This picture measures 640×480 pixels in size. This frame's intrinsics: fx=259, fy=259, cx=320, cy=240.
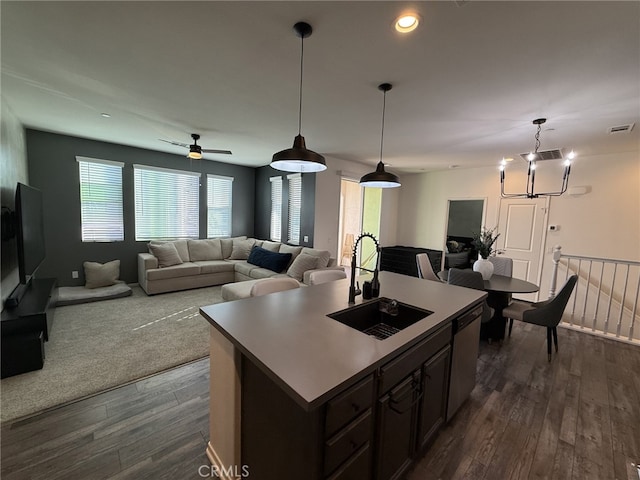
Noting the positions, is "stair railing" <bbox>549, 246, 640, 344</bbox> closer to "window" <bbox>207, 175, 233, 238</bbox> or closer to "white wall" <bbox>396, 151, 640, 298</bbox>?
"white wall" <bbox>396, 151, 640, 298</bbox>

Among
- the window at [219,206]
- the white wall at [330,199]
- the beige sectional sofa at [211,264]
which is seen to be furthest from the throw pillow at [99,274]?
the white wall at [330,199]

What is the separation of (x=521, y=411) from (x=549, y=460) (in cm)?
44

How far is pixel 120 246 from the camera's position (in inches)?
195

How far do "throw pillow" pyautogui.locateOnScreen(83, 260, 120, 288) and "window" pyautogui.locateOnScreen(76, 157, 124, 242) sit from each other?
51 cm

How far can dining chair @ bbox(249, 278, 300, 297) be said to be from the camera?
2018 millimetres

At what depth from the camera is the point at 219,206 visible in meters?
6.20

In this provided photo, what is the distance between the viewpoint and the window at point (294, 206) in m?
5.38

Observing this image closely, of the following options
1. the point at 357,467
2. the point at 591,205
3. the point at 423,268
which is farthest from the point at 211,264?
the point at 591,205

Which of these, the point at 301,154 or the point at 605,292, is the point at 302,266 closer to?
the point at 301,154

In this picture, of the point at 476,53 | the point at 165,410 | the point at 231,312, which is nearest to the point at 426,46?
the point at 476,53

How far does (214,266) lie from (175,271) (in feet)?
2.33

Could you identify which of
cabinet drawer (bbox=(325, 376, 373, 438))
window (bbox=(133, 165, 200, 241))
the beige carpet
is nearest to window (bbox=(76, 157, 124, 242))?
window (bbox=(133, 165, 200, 241))

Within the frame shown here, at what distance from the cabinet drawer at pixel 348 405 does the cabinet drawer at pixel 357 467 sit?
0.18 m

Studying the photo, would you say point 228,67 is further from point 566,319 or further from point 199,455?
point 566,319
